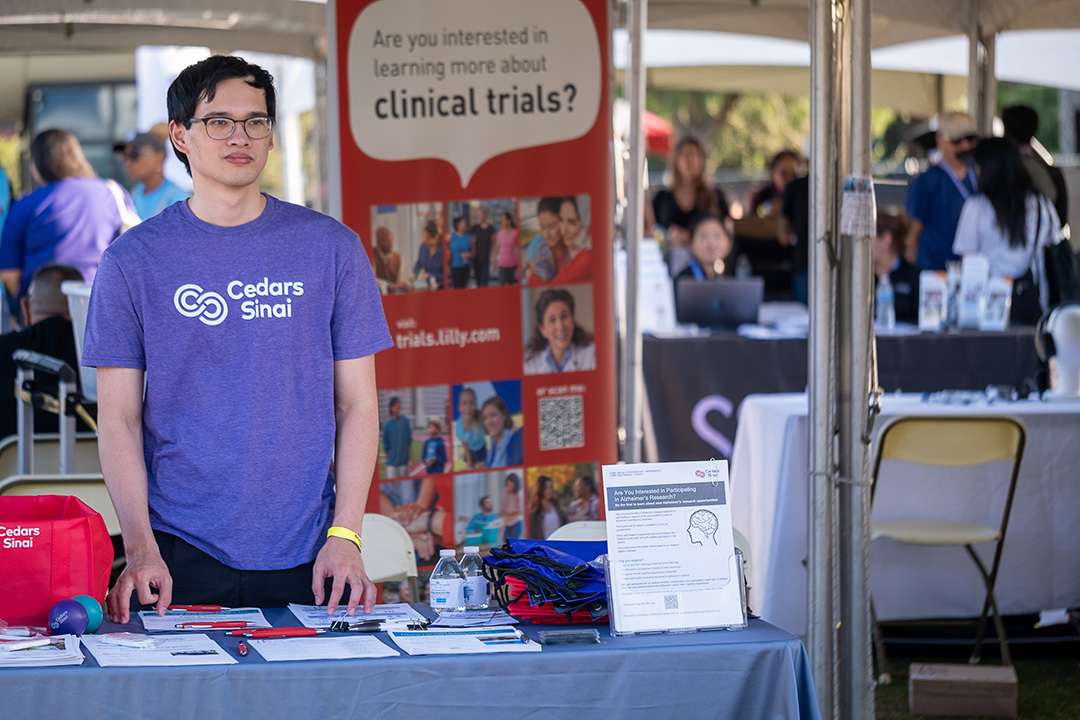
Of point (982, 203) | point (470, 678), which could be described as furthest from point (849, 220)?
point (982, 203)

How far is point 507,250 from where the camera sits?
3570 millimetres

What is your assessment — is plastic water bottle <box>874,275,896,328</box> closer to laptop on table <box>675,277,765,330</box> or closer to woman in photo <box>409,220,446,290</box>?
laptop on table <box>675,277,765,330</box>

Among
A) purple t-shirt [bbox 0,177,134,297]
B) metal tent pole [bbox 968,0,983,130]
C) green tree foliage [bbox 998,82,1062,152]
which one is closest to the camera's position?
purple t-shirt [bbox 0,177,134,297]

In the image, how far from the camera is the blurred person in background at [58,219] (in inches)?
202

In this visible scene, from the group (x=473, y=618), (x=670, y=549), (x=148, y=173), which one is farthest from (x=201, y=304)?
(x=148, y=173)

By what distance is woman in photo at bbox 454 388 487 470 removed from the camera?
359 cm

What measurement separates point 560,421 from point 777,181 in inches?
234

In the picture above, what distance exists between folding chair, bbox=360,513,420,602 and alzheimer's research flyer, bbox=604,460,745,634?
43.1 inches

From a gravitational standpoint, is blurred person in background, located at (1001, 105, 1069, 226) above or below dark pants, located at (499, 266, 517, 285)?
above

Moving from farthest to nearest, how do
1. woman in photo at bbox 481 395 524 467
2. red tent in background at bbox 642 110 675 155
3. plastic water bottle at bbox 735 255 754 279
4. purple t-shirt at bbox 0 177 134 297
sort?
red tent in background at bbox 642 110 675 155 < plastic water bottle at bbox 735 255 754 279 < purple t-shirt at bbox 0 177 134 297 < woman in photo at bbox 481 395 524 467

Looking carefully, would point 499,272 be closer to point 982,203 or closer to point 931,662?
point 931,662

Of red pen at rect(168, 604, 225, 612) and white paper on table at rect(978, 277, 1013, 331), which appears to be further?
white paper on table at rect(978, 277, 1013, 331)

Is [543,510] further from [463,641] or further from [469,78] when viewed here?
[463,641]

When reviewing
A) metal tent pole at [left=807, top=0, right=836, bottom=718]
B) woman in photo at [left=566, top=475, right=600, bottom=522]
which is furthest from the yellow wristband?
woman in photo at [left=566, top=475, right=600, bottom=522]
